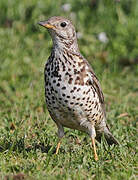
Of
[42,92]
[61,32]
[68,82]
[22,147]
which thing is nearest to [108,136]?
[42,92]

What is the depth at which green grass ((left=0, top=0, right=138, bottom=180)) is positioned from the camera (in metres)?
4.89

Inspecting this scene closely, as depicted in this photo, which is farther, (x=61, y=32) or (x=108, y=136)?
(x=108, y=136)

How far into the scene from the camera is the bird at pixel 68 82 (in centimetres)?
504

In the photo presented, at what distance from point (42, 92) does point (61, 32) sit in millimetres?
1191

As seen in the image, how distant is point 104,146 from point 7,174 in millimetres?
1370

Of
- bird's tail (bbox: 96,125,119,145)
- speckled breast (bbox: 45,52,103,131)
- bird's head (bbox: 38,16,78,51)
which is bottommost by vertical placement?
bird's tail (bbox: 96,125,119,145)

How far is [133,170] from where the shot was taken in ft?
15.7

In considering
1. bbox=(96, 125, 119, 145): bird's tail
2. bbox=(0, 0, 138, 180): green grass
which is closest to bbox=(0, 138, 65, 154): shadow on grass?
bbox=(0, 0, 138, 180): green grass

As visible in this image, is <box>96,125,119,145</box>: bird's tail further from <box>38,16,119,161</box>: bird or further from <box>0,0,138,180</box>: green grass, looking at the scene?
<box>38,16,119,161</box>: bird

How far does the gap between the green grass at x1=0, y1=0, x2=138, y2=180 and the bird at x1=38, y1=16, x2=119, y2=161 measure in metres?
0.41

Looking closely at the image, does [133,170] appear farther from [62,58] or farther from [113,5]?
[113,5]

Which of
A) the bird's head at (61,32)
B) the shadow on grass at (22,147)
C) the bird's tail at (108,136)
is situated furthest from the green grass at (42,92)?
the bird's head at (61,32)

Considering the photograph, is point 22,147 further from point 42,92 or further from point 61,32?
point 61,32

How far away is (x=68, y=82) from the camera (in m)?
5.02
